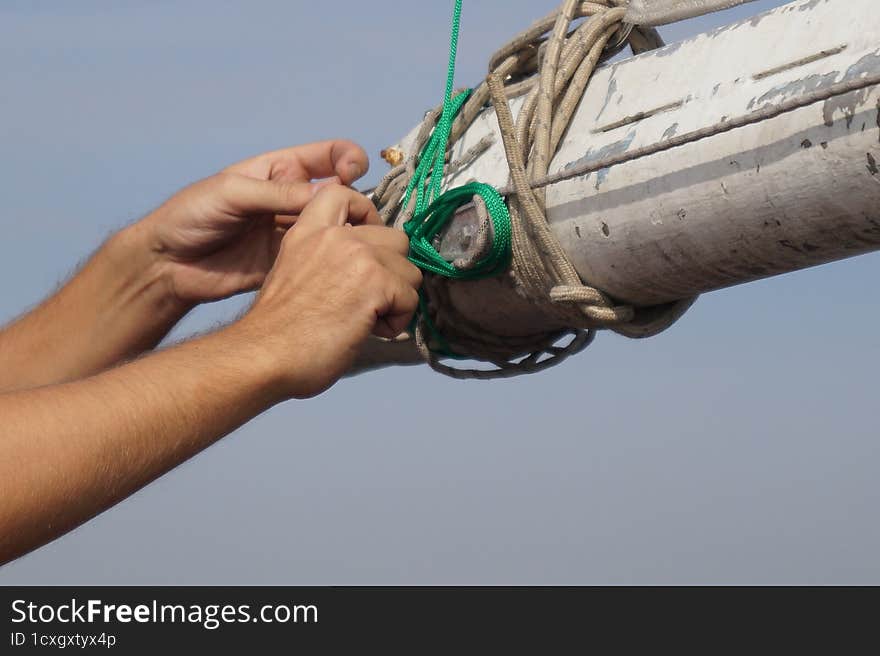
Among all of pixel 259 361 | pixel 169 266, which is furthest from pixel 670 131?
pixel 169 266

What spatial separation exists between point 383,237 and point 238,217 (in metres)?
0.35

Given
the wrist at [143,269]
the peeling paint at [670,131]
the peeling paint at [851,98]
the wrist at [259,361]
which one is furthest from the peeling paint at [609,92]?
the wrist at [143,269]

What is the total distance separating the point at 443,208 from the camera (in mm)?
1862

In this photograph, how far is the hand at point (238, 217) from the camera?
6.44 feet

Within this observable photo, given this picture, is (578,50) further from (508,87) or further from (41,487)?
(41,487)

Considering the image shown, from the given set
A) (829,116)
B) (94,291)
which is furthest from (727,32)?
(94,291)

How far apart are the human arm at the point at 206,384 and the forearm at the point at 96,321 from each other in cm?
56

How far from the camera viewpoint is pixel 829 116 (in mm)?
1377

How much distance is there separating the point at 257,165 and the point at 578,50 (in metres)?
0.60

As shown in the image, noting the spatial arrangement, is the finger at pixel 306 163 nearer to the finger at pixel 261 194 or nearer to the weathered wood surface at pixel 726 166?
the finger at pixel 261 194

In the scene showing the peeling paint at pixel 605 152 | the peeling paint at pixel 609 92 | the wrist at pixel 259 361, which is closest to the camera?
the wrist at pixel 259 361

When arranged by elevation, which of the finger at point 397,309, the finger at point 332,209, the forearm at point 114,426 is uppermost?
the finger at point 332,209

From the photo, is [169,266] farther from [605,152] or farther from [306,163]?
[605,152]

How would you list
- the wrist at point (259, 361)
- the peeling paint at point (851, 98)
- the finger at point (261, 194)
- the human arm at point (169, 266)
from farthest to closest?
the human arm at point (169, 266), the finger at point (261, 194), the wrist at point (259, 361), the peeling paint at point (851, 98)
